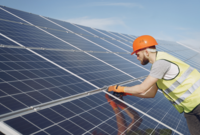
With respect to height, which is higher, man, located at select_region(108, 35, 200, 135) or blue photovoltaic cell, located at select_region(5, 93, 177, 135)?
man, located at select_region(108, 35, 200, 135)

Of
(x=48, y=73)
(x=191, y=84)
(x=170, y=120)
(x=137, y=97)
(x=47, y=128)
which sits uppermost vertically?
(x=191, y=84)

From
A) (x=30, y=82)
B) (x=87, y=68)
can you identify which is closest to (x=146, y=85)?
(x=30, y=82)

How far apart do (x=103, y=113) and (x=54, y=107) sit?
1194mm

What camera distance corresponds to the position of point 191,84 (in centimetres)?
402

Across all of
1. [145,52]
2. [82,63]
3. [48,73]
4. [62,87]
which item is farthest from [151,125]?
[82,63]

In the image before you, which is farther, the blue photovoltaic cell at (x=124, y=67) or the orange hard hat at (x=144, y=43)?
the blue photovoltaic cell at (x=124, y=67)

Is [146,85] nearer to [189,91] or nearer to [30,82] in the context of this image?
[189,91]

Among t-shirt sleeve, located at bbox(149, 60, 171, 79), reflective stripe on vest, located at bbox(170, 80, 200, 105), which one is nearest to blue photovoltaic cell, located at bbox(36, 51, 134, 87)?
t-shirt sleeve, located at bbox(149, 60, 171, 79)

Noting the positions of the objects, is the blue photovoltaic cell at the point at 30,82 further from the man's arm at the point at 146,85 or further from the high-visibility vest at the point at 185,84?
the high-visibility vest at the point at 185,84

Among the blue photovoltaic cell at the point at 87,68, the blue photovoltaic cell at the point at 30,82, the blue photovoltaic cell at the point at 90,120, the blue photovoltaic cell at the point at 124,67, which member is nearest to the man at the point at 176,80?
the blue photovoltaic cell at the point at 90,120

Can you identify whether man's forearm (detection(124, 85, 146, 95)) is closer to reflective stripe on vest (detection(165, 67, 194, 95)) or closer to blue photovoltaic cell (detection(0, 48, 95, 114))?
reflective stripe on vest (detection(165, 67, 194, 95))

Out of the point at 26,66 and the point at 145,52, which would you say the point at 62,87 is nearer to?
the point at 26,66

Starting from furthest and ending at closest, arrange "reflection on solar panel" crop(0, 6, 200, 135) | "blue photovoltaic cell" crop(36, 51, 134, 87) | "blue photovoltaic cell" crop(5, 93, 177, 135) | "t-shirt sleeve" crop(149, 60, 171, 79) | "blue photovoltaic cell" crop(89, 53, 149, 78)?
"blue photovoltaic cell" crop(89, 53, 149, 78)
"blue photovoltaic cell" crop(36, 51, 134, 87)
"t-shirt sleeve" crop(149, 60, 171, 79)
"reflection on solar panel" crop(0, 6, 200, 135)
"blue photovoltaic cell" crop(5, 93, 177, 135)

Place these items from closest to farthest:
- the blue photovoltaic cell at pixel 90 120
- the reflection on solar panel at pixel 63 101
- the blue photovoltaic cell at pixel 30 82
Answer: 1. the blue photovoltaic cell at pixel 90 120
2. the reflection on solar panel at pixel 63 101
3. the blue photovoltaic cell at pixel 30 82
